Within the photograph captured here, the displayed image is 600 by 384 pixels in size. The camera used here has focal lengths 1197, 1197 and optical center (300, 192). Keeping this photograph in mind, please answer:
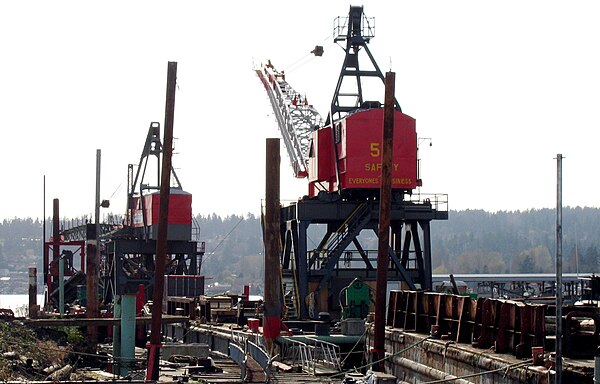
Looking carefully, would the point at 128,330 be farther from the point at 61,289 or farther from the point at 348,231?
the point at 61,289

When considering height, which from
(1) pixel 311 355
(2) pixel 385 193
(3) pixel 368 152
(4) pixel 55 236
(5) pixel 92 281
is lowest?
(1) pixel 311 355

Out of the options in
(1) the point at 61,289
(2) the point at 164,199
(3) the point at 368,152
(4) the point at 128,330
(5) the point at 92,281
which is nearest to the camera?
(2) the point at 164,199

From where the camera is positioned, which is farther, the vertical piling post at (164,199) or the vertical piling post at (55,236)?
the vertical piling post at (55,236)

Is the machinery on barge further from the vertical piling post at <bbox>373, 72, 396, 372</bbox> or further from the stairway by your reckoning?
the vertical piling post at <bbox>373, 72, 396, 372</bbox>

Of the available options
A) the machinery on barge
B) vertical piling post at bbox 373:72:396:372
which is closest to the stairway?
the machinery on barge

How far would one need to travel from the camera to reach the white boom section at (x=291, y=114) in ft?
298

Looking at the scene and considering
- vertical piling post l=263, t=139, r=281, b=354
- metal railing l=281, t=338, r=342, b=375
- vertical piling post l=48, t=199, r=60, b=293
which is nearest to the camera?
metal railing l=281, t=338, r=342, b=375

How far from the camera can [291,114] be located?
96062 mm

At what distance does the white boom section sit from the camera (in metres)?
90.8

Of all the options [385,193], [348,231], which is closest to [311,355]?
[385,193]

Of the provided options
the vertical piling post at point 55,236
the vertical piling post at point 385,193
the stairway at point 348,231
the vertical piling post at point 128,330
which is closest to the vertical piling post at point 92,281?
the vertical piling post at point 128,330

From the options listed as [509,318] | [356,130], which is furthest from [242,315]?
[509,318]

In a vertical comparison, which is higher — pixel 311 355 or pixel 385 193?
pixel 385 193

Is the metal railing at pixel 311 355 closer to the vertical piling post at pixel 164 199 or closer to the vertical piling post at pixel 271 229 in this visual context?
the vertical piling post at pixel 271 229
